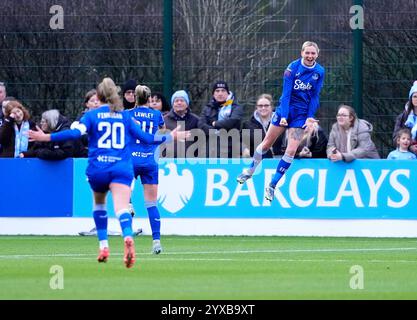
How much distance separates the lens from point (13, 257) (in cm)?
1664

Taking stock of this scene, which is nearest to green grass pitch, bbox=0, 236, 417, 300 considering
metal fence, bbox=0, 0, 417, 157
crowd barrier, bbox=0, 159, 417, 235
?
crowd barrier, bbox=0, 159, 417, 235

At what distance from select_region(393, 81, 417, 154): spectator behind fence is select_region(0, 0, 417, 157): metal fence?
2.35 ft

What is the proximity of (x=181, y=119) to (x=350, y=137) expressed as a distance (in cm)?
294

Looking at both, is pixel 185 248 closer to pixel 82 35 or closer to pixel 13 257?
pixel 13 257

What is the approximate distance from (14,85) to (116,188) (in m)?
8.95

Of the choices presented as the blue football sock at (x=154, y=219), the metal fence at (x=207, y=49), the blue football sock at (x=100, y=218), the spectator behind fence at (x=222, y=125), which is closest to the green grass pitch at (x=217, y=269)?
the blue football sock at (x=154, y=219)

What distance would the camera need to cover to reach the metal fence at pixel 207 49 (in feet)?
72.5

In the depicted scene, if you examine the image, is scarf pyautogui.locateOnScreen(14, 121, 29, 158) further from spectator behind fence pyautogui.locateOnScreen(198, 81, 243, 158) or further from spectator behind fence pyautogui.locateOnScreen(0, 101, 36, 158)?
spectator behind fence pyautogui.locateOnScreen(198, 81, 243, 158)

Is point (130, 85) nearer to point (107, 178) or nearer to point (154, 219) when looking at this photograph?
point (154, 219)

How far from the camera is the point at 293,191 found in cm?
2130

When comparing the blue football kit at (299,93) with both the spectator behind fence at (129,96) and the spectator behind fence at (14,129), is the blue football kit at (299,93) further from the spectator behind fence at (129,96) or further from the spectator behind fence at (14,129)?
the spectator behind fence at (14,129)

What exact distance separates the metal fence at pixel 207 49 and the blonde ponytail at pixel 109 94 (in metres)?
7.95

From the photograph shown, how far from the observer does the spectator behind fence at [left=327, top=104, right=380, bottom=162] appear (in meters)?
21.5
